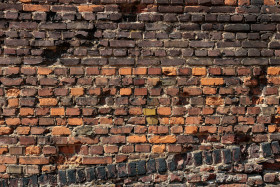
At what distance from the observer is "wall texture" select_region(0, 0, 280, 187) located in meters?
2.47

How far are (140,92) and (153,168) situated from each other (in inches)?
26.9

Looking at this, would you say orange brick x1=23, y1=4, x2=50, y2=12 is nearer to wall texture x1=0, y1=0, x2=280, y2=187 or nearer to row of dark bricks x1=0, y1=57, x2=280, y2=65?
wall texture x1=0, y1=0, x2=280, y2=187

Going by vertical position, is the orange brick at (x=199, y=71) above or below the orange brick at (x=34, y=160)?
above

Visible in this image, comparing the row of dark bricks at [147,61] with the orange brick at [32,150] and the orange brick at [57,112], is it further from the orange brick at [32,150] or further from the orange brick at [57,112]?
the orange brick at [32,150]

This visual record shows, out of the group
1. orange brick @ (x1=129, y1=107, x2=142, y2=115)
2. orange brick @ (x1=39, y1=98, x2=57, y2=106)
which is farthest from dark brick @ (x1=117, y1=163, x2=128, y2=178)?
orange brick @ (x1=39, y1=98, x2=57, y2=106)

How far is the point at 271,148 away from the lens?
2553 mm

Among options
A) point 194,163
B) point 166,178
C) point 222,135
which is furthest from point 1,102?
point 222,135

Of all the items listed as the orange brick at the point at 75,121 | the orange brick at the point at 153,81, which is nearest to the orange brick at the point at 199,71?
the orange brick at the point at 153,81

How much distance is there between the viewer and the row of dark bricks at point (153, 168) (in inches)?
96.7

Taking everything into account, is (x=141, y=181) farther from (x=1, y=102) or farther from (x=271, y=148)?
(x=1, y=102)

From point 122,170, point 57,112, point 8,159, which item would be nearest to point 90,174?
point 122,170

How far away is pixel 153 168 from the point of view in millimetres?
2480

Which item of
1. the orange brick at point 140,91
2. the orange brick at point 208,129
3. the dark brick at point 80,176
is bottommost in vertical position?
the dark brick at point 80,176

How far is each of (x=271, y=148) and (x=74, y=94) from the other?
1.85 metres
